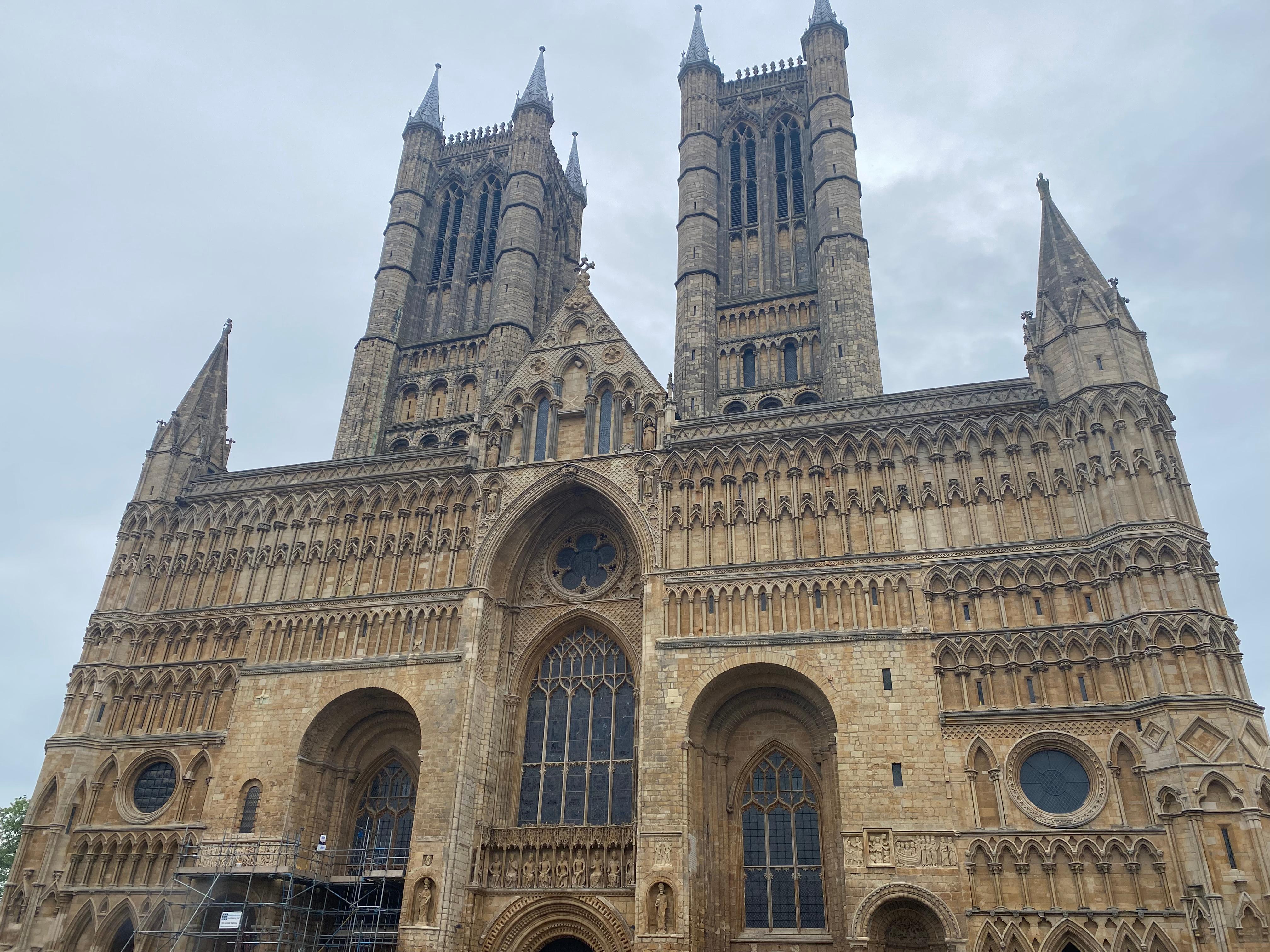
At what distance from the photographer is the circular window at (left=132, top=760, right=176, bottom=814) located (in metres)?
25.4

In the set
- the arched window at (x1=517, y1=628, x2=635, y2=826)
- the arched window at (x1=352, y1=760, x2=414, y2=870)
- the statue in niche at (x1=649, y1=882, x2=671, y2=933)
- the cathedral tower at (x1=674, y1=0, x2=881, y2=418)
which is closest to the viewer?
the statue in niche at (x1=649, y1=882, x2=671, y2=933)

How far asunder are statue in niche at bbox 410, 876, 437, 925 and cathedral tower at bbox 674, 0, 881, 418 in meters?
20.7

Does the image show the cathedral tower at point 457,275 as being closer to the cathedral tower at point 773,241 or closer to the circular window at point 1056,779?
the cathedral tower at point 773,241

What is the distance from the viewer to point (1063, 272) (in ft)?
82.1

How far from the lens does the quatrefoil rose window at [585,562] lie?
26.5 meters

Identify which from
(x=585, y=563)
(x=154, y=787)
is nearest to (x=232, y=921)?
(x=154, y=787)

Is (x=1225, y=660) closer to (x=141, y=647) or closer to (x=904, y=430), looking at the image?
(x=904, y=430)

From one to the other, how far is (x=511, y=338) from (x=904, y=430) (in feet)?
75.4

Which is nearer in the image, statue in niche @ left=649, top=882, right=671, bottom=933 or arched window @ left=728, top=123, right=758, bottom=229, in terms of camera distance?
statue in niche @ left=649, top=882, right=671, bottom=933

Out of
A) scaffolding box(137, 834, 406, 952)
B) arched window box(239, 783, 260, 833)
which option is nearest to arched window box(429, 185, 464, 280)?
arched window box(239, 783, 260, 833)

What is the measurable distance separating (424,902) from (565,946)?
370 cm

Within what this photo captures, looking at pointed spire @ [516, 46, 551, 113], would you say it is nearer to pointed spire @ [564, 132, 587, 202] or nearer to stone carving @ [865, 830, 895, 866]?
pointed spire @ [564, 132, 587, 202]

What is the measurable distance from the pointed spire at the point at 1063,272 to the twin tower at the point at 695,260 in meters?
→ 10.4

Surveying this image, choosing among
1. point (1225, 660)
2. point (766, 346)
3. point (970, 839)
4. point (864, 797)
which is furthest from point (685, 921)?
point (766, 346)
